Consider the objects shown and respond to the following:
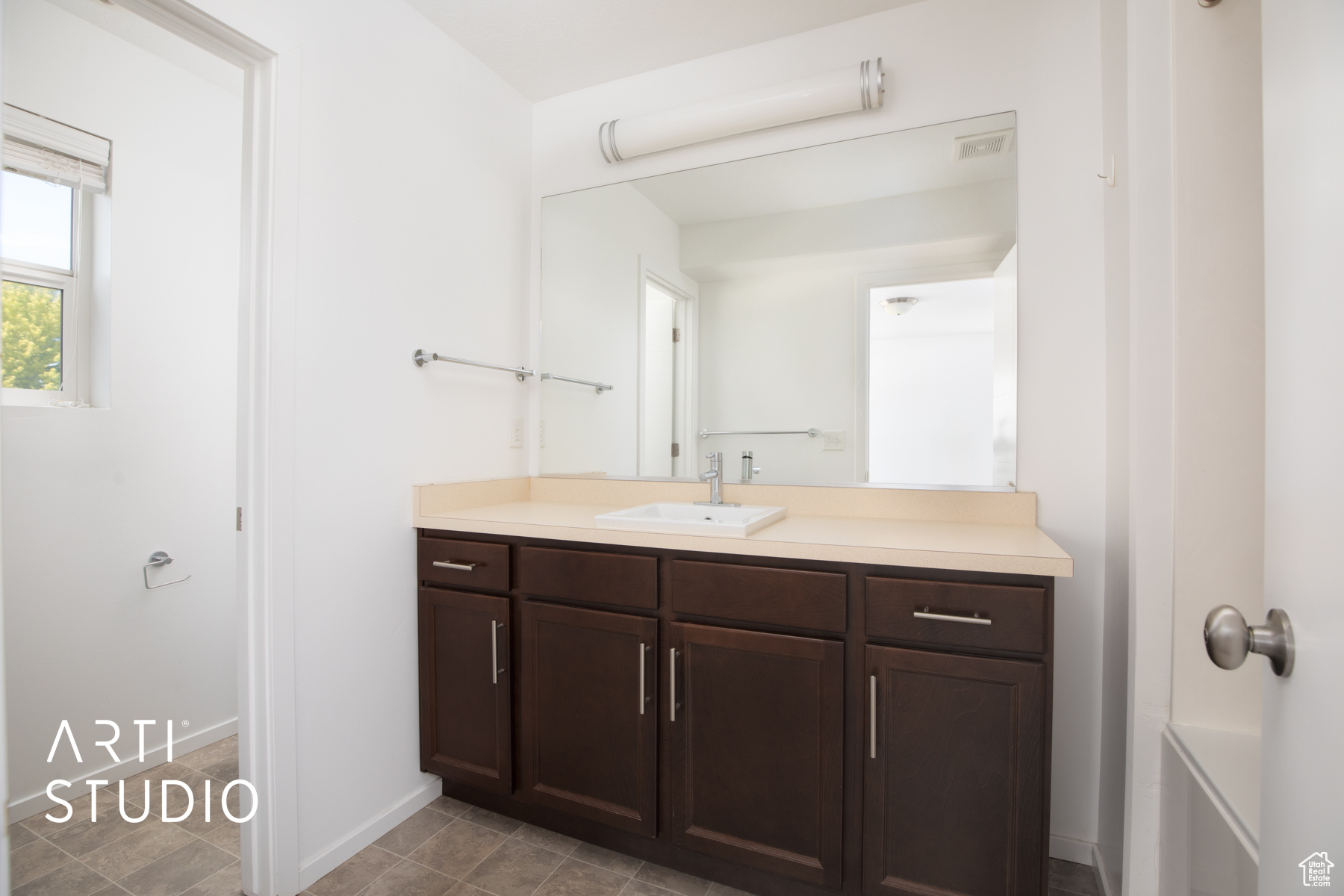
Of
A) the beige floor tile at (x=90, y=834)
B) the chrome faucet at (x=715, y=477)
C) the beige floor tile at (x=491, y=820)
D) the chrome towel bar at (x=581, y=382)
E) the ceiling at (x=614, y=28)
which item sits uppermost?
the ceiling at (x=614, y=28)

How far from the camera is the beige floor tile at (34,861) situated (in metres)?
1.58

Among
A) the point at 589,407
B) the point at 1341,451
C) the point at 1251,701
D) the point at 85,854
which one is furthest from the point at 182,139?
the point at 1251,701

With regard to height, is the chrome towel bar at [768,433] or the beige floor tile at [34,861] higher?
the chrome towel bar at [768,433]

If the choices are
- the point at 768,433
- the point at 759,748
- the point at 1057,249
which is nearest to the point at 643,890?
the point at 759,748

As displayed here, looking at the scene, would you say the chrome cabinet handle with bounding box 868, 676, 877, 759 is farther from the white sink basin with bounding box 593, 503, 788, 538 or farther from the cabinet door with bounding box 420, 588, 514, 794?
the cabinet door with bounding box 420, 588, 514, 794

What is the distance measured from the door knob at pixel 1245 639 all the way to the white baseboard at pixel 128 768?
2897 millimetres

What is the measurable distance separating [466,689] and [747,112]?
2.08 m

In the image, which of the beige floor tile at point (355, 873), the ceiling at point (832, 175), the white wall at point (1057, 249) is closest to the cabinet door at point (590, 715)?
the beige floor tile at point (355, 873)

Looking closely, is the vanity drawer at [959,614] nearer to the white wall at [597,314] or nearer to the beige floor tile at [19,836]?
the white wall at [597,314]

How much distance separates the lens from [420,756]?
192 cm

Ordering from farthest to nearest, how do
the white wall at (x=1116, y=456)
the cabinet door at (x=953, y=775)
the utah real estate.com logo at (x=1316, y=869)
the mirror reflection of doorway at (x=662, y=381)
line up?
the mirror reflection of doorway at (x=662, y=381) < the white wall at (x=1116, y=456) < the cabinet door at (x=953, y=775) < the utah real estate.com logo at (x=1316, y=869)

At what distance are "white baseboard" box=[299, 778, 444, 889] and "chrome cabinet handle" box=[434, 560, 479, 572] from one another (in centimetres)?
73

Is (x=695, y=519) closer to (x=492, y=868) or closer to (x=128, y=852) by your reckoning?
(x=492, y=868)

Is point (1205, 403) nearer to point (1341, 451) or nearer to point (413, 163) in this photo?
point (1341, 451)
